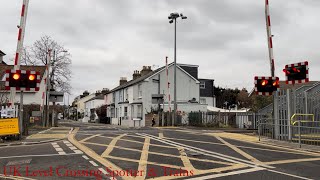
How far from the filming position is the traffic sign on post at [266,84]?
638 inches

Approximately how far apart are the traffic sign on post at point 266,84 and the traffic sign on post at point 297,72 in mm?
1174

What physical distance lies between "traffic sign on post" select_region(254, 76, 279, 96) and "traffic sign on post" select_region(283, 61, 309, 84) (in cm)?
117

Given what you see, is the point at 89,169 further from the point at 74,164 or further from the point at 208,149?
the point at 208,149

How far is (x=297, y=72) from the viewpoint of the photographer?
14656mm

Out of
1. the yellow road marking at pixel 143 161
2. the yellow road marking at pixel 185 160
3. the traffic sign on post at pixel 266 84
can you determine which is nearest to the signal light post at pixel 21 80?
the yellow road marking at pixel 143 161

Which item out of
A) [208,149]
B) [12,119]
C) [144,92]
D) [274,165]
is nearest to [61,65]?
[144,92]

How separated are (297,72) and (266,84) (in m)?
1.87

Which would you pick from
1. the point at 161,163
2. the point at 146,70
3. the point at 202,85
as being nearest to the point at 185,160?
the point at 161,163

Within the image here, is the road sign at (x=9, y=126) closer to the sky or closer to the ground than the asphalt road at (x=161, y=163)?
closer to the sky

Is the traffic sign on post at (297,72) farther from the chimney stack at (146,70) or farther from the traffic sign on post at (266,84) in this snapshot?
the chimney stack at (146,70)

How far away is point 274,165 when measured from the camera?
9492mm

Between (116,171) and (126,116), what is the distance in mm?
39972

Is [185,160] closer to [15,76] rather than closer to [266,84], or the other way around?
[266,84]

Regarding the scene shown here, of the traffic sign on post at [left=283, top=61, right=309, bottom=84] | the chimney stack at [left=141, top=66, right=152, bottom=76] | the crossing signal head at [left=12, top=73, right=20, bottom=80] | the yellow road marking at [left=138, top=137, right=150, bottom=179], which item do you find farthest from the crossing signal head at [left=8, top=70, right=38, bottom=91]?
the chimney stack at [left=141, top=66, right=152, bottom=76]
